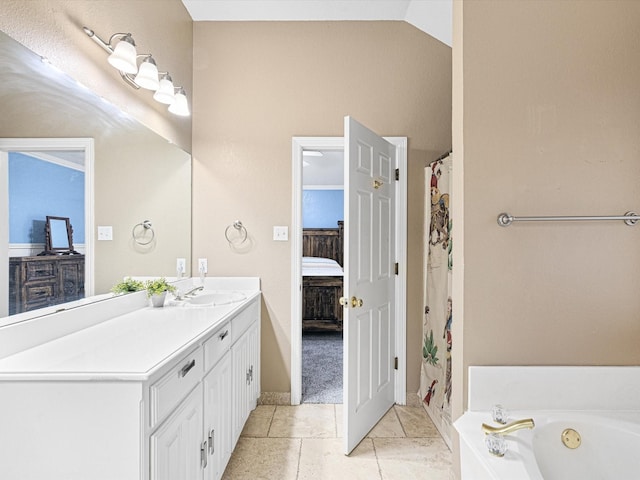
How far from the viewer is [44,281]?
130 cm

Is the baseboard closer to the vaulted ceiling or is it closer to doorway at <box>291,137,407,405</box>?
doorway at <box>291,137,407,405</box>

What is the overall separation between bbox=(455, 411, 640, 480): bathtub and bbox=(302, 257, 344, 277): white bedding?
3.18 m

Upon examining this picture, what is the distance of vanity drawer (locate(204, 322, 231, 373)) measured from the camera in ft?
4.92

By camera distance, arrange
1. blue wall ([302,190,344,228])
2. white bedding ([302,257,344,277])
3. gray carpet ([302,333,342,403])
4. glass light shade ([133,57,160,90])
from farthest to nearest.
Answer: blue wall ([302,190,344,228]) < white bedding ([302,257,344,277]) < gray carpet ([302,333,342,403]) < glass light shade ([133,57,160,90])

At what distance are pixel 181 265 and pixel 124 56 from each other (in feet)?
4.45

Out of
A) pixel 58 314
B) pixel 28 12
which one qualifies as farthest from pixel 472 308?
pixel 28 12

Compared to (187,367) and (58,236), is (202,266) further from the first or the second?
(187,367)

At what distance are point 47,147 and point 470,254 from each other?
1.61 m

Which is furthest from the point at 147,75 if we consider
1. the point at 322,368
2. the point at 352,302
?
the point at 322,368

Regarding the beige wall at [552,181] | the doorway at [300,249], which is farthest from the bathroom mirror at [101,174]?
the beige wall at [552,181]

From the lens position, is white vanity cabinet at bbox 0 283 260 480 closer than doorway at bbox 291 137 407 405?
Yes

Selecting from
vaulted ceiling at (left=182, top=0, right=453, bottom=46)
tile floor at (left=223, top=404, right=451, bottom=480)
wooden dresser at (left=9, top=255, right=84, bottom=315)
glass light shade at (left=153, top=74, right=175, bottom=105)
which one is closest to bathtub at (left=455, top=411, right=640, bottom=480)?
tile floor at (left=223, top=404, right=451, bottom=480)

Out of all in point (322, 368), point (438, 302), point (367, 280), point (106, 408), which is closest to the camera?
point (106, 408)

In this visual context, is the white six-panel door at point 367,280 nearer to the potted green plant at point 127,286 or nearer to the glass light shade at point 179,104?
the glass light shade at point 179,104
